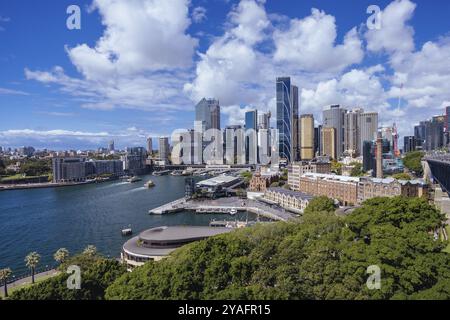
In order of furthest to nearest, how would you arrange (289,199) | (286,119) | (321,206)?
(286,119) < (289,199) < (321,206)

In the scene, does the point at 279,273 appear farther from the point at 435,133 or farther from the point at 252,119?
the point at 252,119

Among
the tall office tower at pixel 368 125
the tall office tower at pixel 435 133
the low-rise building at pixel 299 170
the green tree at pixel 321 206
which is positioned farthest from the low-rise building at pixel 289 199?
the tall office tower at pixel 435 133

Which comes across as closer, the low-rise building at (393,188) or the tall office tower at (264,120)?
the low-rise building at (393,188)

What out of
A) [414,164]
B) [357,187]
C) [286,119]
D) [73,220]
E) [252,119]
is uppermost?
[252,119]

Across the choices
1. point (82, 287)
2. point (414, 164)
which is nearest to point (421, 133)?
point (414, 164)

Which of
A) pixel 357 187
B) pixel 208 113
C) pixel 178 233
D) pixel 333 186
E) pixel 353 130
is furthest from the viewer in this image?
pixel 208 113

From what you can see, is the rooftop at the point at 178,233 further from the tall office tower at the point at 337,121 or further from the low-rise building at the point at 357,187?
the tall office tower at the point at 337,121
